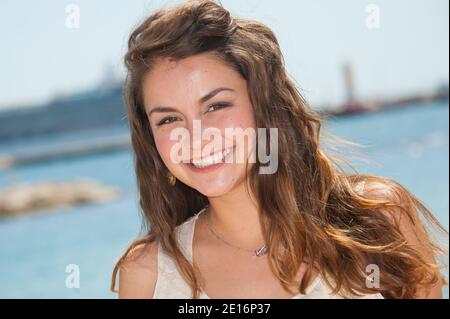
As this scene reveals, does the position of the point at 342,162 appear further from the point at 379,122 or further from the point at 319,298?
the point at 379,122

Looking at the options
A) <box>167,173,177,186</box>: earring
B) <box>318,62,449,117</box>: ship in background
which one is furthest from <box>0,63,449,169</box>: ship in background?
<box>167,173,177,186</box>: earring

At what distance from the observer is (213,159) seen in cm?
242

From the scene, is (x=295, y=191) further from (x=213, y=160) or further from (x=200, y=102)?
(x=200, y=102)

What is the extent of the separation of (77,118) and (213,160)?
3209 centimetres

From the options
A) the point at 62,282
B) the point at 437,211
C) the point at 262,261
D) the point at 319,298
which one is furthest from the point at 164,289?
the point at 62,282

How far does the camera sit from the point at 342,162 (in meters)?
2.81

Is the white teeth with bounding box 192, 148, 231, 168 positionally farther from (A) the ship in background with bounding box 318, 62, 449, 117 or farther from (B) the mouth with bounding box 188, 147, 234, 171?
(A) the ship in background with bounding box 318, 62, 449, 117

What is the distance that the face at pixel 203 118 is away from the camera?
2.33 metres

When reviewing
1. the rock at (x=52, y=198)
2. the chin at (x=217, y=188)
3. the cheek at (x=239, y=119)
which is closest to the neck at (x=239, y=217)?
the chin at (x=217, y=188)

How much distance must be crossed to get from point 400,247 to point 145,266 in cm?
100

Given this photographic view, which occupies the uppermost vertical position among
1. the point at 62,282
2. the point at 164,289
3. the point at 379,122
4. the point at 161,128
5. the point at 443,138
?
the point at 161,128

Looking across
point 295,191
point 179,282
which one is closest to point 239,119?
point 295,191

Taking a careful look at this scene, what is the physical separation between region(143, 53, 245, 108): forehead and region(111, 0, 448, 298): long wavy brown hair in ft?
A: 0.11

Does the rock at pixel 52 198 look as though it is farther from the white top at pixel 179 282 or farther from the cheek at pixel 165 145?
the cheek at pixel 165 145
